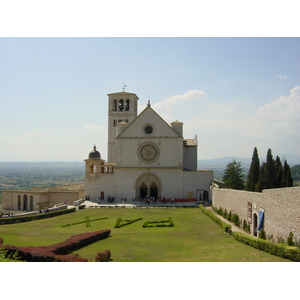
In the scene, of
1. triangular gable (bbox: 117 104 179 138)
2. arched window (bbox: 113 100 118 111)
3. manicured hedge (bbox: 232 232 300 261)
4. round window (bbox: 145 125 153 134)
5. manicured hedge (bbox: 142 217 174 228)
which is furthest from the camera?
arched window (bbox: 113 100 118 111)

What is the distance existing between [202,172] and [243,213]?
781 inches

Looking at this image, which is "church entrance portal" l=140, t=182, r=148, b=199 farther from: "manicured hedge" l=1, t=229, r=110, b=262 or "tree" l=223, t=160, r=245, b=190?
"manicured hedge" l=1, t=229, r=110, b=262

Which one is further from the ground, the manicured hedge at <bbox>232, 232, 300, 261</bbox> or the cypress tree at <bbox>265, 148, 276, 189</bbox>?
the cypress tree at <bbox>265, 148, 276, 189</bbox>

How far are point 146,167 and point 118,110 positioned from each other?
14.5 metres

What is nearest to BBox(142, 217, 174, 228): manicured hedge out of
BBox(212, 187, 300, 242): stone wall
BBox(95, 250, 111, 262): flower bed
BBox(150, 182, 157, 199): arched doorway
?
BBox(212, 187, 300, 242): stone wall

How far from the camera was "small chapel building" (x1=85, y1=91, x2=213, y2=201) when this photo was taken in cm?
4591

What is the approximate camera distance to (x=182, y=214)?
112 feet

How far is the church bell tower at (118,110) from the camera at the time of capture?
185 ft

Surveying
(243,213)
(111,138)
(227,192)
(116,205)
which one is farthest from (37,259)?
(111,138)

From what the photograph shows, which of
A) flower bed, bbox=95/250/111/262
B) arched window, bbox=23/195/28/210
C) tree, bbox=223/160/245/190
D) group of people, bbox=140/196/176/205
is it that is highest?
tree, bbox=223/160/245/190

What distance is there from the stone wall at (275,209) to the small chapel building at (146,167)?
61.9 feet

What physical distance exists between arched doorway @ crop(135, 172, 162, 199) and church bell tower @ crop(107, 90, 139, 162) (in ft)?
38.0

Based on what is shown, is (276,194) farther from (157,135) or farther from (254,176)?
(157,135)

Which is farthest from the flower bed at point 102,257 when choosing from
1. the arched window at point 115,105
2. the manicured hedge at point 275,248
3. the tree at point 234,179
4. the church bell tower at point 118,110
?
the arched window at point 115,105
